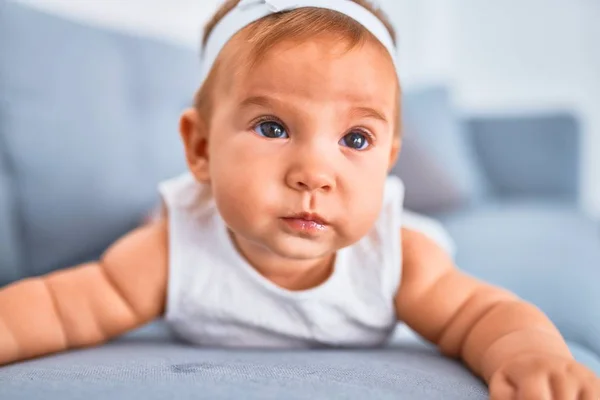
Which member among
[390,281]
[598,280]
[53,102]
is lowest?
[598,280]

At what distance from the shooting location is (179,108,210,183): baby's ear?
3.01 ft

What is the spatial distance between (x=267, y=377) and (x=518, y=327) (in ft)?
1.06

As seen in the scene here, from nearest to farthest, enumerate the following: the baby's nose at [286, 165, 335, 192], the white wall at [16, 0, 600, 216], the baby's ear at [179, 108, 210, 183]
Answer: the baby's nose at [286, 165, 335, 192]
the baby's ear at [179, 108, 210, 183]
the white wall at [16, 0, 600, 216]

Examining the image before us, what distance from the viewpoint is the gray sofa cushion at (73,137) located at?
1.24m

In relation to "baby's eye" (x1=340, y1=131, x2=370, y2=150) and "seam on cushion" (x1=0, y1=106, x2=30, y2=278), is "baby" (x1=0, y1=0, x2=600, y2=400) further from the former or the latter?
"seam on cushion" (x1=0, y1=106, x2=30, y2=278)

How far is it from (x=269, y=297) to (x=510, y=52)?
332 centimetres

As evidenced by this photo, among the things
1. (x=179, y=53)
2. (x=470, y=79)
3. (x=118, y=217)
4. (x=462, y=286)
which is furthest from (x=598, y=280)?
(x=470, y=79)

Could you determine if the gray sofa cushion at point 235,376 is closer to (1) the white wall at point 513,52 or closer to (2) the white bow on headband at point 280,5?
(2) the white bow on headband at point 280,5

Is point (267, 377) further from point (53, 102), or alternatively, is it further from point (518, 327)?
point (53, 102)

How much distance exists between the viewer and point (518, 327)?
2.59ft

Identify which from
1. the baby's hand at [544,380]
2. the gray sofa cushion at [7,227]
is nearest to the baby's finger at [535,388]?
the baby's hand at [544,380]

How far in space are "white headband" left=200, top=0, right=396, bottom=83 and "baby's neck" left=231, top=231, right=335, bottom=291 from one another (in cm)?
27

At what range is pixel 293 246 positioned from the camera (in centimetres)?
79

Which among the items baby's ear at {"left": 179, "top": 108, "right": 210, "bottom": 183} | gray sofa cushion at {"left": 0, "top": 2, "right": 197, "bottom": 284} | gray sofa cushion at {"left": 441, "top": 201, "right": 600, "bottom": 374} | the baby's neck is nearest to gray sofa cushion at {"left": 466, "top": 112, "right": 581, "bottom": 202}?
gray sofa cushion at {"left": 441, "top": 201, "right": 600, "bottom": 374}
